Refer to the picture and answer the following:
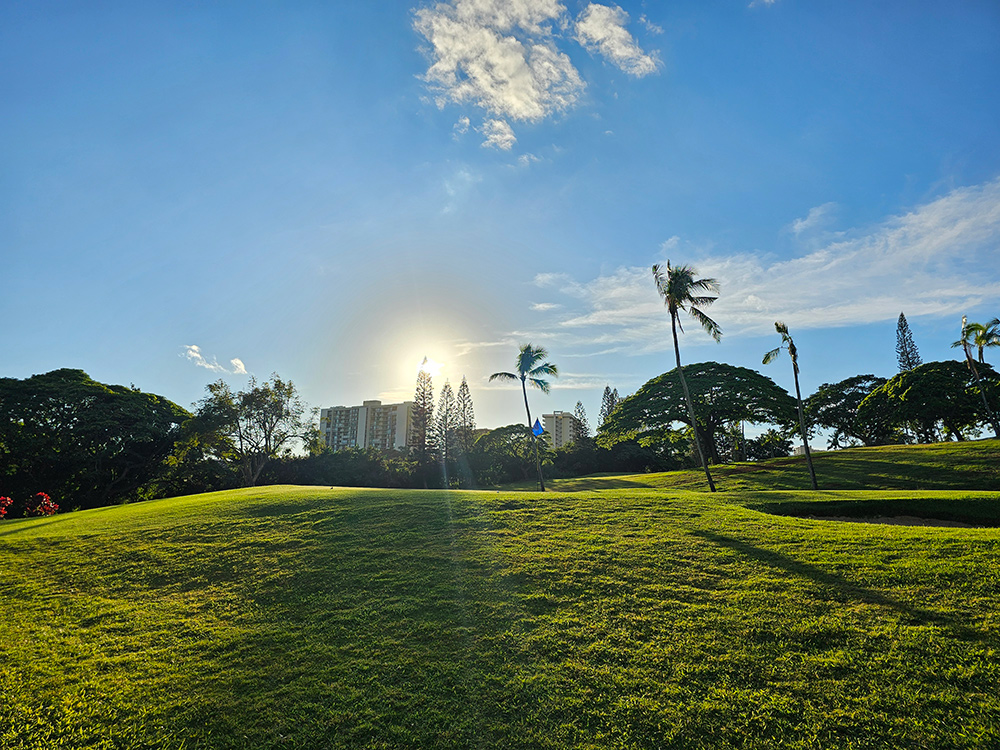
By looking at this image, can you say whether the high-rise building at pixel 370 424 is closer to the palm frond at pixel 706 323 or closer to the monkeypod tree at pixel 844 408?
the monkeypod tree at pixel 844 408

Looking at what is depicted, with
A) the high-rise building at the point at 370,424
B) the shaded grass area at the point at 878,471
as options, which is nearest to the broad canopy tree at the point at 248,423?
the shaded grass area at the point at 878,471

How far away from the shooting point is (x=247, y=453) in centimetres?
4116

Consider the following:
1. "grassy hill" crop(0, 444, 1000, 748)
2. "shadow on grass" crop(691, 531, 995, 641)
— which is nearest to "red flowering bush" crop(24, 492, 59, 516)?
"grassy hill" crop(0, 444, 1000, 748)

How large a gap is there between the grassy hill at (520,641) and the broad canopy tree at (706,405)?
23566 mm

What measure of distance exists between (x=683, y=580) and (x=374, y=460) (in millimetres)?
39589

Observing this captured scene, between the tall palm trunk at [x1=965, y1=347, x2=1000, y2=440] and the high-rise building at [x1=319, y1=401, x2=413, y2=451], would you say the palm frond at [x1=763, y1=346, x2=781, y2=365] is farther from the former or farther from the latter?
the high-rise building at [x1=319, y1=401, x2=413, y2=451]

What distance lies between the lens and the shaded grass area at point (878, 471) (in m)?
22.3

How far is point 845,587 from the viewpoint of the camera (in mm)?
7012

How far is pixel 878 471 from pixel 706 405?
10.7 metres

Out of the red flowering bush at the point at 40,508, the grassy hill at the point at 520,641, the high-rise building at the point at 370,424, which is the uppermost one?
the high-rise building at the point at 370,424

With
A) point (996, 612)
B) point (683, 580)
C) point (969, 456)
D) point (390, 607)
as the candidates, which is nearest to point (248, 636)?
point (390, 607)

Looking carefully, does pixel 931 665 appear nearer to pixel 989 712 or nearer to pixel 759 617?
pixel 989 712

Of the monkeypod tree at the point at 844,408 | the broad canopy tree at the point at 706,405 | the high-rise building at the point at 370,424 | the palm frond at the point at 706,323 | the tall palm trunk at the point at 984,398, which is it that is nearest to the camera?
the palm frond at the point at 706,323

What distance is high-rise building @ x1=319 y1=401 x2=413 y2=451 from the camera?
125562 millimetres
